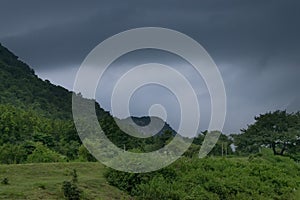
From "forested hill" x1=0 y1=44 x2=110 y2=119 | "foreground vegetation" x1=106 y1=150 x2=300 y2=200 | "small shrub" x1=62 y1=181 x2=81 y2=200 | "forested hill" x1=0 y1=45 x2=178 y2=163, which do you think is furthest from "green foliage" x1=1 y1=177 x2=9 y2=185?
"forested hill" x1=0 y1=44 x2=110 y2=119

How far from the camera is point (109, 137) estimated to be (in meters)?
36.4

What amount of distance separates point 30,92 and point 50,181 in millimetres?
53700

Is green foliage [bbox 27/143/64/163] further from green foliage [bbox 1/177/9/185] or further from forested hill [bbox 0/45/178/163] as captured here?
green foliage [bbox 1/177/9/185]

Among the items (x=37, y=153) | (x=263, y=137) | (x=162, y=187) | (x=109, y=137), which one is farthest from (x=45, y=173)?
(x=263, y=137)

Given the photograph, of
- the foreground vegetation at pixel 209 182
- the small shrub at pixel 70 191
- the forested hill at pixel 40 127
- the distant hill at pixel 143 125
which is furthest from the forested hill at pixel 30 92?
the small shrub at pixel 70 191

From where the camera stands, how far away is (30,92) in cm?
6881

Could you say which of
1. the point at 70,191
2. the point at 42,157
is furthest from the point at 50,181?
the point at 42,157

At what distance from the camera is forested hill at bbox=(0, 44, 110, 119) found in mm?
63156

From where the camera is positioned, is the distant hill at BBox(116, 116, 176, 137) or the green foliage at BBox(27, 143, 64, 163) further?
the distant hill at BBox(116, 116, 176, 137)

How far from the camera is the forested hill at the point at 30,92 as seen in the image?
207 ft

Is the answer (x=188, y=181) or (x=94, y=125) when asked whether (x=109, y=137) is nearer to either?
(x=94, y=125)

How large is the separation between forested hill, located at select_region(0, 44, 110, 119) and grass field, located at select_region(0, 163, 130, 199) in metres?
38.9

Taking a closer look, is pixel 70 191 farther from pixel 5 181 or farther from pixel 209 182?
pixel 209 182

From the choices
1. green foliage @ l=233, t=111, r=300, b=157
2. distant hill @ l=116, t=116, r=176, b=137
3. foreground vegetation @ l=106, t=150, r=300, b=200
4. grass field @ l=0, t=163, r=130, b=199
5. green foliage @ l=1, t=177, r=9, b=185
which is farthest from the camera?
green foliage @ l=233, t=111, r=300, b=157
